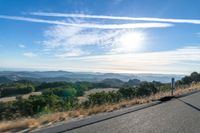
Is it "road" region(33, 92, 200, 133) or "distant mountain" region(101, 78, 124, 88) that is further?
"distant mountain" region(101, 78, 124, 88)

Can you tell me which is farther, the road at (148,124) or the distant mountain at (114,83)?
the distant mountain at (114,83)

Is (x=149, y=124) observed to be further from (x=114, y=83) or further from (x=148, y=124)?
(x=114, y=83)

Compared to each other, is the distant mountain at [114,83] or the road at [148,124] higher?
the road at [148,124]

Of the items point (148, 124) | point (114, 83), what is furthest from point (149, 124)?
A: point (114, 83)

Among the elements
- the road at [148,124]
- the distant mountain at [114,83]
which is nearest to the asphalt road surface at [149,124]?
the road at [148,124]

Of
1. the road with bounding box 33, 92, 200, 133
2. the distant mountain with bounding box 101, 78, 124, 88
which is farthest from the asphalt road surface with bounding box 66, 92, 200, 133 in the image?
the distant mountain with bounding box 101, 78, 124, 88

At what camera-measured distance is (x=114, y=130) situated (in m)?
7.27

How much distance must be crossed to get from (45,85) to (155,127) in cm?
11342

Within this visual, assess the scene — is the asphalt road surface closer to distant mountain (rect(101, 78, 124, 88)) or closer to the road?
the road

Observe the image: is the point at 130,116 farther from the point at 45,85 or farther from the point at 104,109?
the point at 45,85

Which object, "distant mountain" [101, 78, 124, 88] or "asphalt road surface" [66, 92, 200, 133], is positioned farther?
"distant mountain" [101, 78, 124, 88]

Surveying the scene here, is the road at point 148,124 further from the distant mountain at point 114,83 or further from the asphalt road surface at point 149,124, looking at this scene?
the distant mountain at point 114,83

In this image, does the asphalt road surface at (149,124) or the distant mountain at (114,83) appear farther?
the distant mountain at (114,83)

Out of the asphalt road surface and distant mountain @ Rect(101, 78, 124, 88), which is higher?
the asphalt road surface
